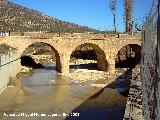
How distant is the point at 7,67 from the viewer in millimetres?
29906

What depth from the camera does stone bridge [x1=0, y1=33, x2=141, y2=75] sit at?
37375 millimetres

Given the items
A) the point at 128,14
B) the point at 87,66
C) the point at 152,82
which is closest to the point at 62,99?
the point at 152,82

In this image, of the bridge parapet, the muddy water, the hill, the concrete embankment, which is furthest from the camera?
the hill

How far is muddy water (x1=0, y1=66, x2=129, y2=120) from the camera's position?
20.7 metres

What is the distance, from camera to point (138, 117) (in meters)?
9.64

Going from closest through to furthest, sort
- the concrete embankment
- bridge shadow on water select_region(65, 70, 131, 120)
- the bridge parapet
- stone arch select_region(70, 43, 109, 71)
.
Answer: the concrete embankment → bridge shadow on water select_region(65, 70, 131, 120) → the bridge parapet → stone arch select_region(70, 43, 109, 71)

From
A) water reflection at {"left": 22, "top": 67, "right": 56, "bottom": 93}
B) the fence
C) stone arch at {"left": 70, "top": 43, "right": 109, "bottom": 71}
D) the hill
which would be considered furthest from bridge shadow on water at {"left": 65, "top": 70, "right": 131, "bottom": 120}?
the hill

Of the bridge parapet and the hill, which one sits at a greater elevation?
the hill

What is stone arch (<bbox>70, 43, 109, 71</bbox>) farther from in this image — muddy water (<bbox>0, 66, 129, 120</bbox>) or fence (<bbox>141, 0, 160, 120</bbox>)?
fence (<bbox>141, 0, 160, 120</bbox>)

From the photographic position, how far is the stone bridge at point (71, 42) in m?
37.4

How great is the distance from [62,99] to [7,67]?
688 cm

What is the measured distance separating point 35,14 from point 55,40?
87.1 m

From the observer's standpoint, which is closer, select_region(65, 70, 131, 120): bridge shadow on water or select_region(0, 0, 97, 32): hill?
select_region(65, 70, 131, 120): bridge shadow on water

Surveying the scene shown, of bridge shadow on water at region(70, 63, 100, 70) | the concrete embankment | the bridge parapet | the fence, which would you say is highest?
the bridge parapet
